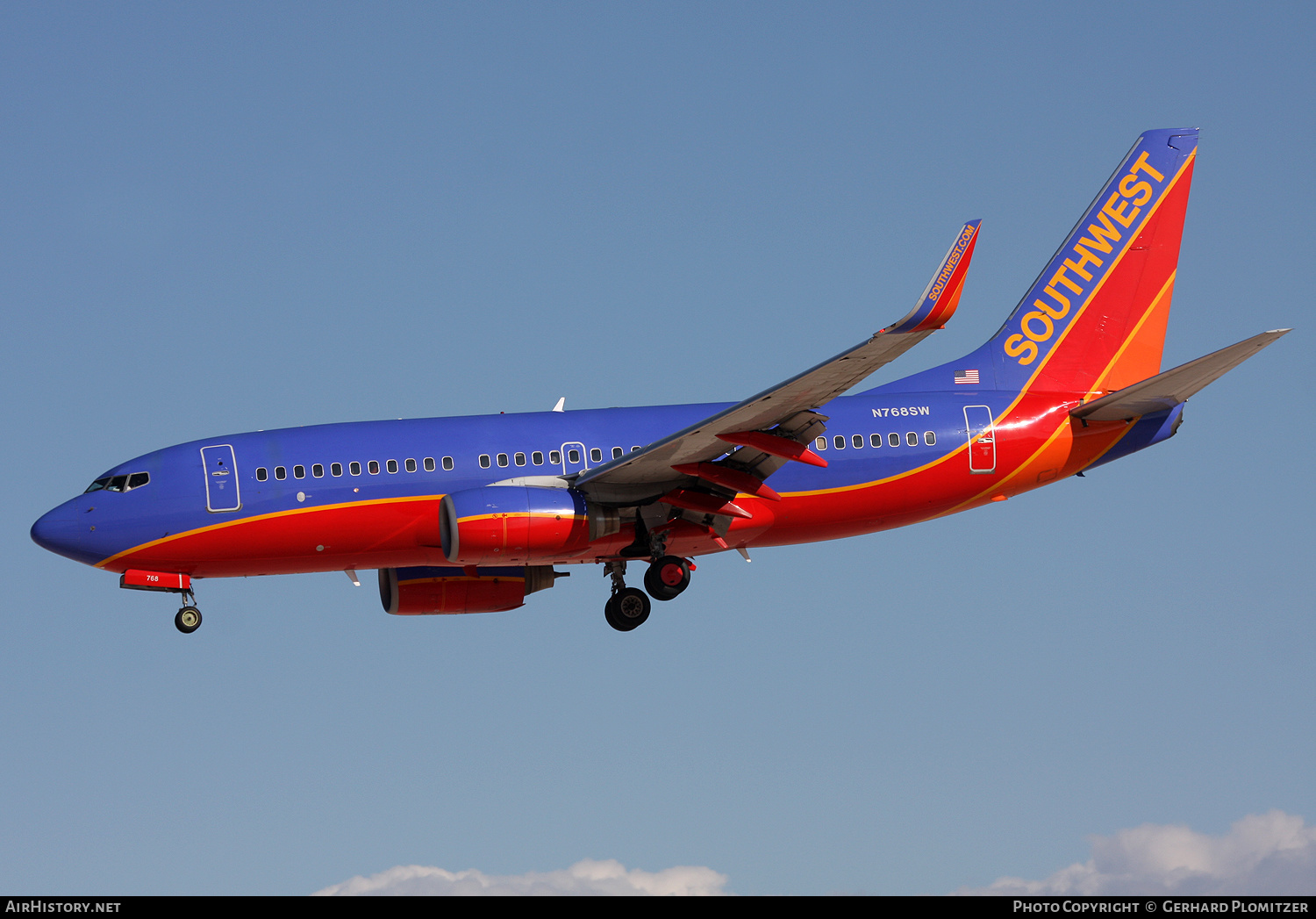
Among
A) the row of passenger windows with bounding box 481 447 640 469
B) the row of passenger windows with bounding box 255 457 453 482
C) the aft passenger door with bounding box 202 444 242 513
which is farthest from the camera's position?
the row of passenger windows with bounding box 481 447 640 469

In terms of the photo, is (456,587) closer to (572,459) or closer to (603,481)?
(572,459)

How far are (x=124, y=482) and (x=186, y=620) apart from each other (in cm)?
335

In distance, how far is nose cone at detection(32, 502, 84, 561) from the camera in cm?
3453

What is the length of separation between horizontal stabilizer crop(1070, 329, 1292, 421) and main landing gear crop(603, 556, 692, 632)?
10.3 meters

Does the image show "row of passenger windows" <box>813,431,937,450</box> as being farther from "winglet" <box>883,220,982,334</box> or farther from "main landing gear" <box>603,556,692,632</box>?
"winglet" <box>883,220,982,334</box>

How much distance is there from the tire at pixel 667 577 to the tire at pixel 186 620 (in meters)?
10.1

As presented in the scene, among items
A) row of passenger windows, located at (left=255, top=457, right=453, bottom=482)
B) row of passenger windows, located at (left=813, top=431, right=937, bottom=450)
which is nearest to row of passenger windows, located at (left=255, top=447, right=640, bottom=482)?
row of passenger windows, located at (left=255, top=457, right=453, bottom=482)

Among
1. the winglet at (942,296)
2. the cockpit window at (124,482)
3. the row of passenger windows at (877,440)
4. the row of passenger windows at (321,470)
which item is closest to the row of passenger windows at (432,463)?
the row of passenger windows at (321,470)

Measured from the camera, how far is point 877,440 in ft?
120

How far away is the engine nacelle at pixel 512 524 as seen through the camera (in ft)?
109

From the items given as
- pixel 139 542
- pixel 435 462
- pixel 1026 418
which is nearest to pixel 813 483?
pixel 1026 418

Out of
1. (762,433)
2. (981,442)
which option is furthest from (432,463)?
(981,442)
